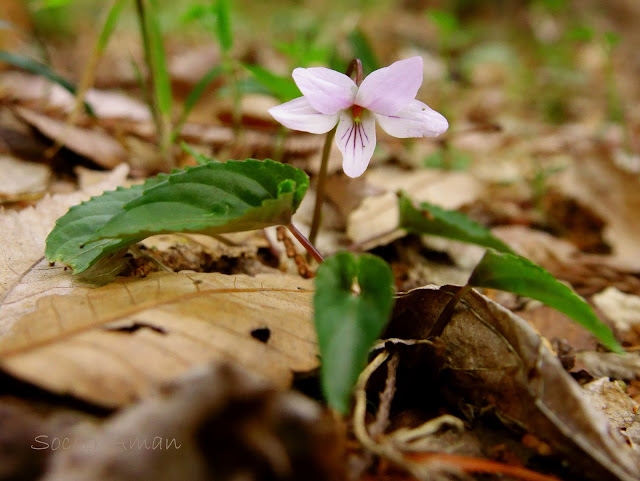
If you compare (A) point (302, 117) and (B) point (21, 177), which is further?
(B) point (21, 177)

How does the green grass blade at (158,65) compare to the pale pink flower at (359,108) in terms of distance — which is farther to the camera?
the green grass blade at (158,65)

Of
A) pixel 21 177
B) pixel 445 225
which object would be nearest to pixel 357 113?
pixel 445 225

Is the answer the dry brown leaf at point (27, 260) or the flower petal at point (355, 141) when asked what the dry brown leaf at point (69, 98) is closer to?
the dry brown leaf at point (27, 260)

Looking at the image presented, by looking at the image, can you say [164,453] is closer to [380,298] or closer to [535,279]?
[380,298]

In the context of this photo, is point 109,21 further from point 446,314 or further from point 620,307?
point 620,307

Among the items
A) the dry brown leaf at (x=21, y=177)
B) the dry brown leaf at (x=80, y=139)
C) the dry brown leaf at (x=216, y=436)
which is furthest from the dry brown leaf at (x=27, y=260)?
the dry brown leaf at (x=80, y=139)

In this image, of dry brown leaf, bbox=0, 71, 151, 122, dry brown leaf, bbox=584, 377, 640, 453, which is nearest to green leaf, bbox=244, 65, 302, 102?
dry brown leaf, bbox=0, 71, 151, 122

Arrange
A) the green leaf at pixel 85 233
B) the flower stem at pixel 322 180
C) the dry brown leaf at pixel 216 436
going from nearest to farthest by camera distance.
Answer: the dry brown leaf at pixel 216 436, the green leaf at pixel 85 233, the flower stem at pixel 322 180
